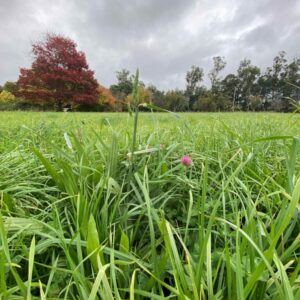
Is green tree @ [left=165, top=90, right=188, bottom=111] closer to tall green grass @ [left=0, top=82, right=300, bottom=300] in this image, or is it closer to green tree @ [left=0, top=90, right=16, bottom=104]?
tall green grass @ [left=0, top=82, right=300, bottom=300]

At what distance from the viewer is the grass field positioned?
0.48m

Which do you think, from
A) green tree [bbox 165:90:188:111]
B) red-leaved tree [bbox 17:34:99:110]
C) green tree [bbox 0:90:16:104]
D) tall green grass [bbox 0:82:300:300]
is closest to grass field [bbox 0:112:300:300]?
tall green grass [bbox 0:82:300:300]

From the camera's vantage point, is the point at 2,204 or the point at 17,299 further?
the point at 2,204

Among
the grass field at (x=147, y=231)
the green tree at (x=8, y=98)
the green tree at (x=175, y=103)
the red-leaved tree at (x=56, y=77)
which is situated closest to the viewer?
the grass field at (x=147, y=231)

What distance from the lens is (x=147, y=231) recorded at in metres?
0.74

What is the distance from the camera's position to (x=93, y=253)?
0.52 meters

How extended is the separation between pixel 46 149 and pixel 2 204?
0.59 metres

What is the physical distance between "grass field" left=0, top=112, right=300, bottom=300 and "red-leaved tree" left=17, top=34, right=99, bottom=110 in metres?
22.2

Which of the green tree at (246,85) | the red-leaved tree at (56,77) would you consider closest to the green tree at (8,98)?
the red-leaved tree at (56,77)

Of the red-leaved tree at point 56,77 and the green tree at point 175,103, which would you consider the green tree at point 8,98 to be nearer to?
the red-leaved tree at point 56,77

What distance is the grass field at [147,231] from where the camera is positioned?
0.48m

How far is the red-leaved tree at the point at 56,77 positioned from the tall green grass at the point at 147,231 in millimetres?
22245

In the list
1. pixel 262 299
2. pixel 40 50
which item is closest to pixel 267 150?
pixel 262 299

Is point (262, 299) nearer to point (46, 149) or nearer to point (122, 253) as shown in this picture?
point (122, 253)
